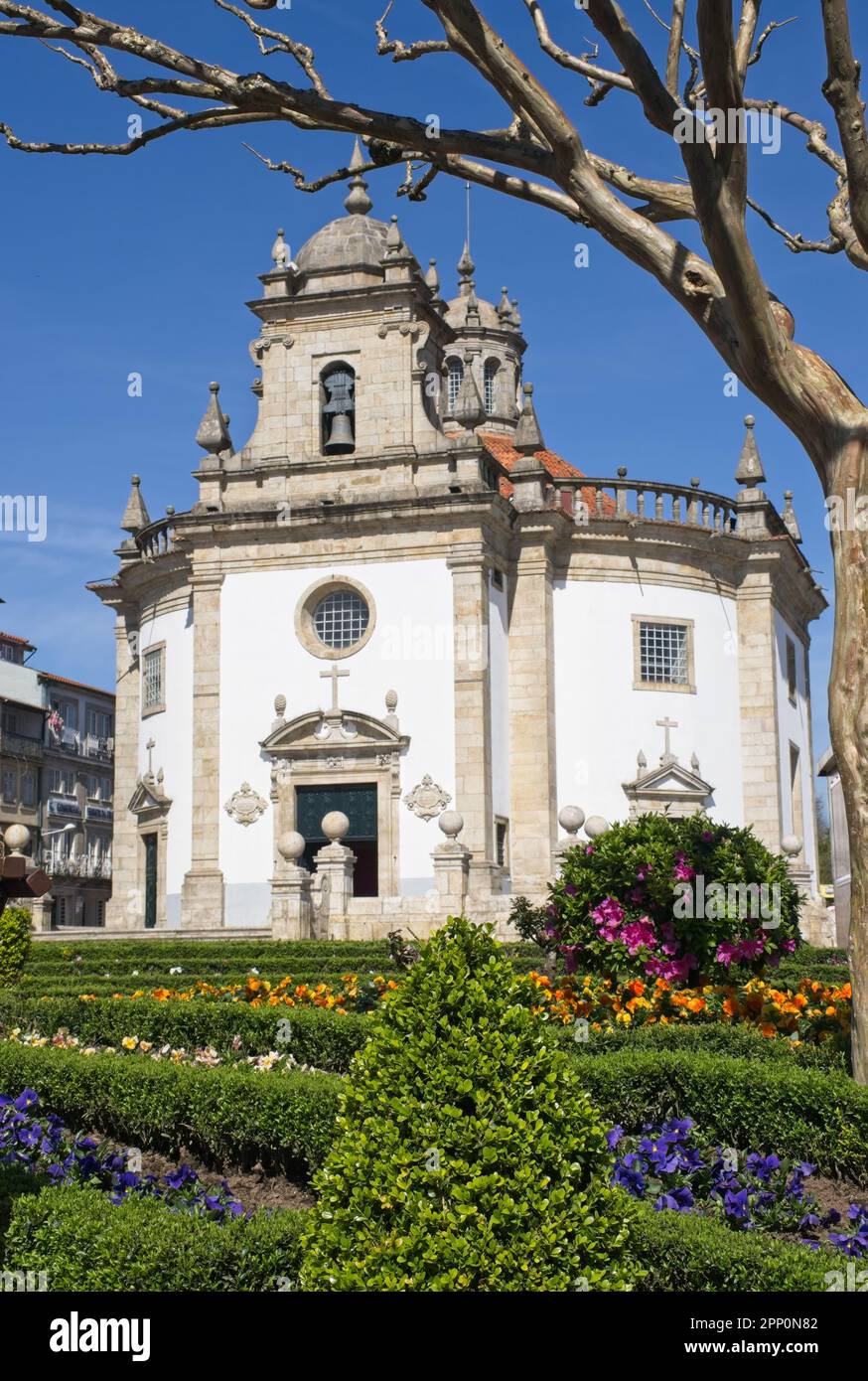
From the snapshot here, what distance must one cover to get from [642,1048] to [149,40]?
7.89 meters

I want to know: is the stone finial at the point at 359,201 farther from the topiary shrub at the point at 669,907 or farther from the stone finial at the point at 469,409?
the topiary shrub at the point at 669,907

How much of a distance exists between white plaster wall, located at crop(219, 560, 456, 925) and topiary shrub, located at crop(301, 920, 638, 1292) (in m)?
24.1

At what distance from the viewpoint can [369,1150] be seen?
18.5ft

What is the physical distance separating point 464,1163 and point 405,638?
25744 millimetres

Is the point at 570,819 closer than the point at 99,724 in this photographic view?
Yes

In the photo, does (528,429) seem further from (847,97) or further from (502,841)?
(847,97)

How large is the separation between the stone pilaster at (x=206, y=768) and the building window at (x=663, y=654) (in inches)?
376

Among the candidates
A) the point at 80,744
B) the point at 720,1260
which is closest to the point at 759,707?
the point at 720,1260

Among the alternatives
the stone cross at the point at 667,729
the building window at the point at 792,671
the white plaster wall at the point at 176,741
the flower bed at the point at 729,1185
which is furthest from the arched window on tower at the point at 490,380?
the flower bed at the point at 729,1185

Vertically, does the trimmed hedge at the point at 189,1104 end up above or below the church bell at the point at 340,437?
below

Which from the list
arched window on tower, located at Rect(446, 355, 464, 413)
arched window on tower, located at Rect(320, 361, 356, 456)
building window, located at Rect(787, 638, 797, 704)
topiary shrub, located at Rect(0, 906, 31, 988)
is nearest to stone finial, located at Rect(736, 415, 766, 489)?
building window, located at Rect(787, 638, 797, 704)

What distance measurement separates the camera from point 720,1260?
5945mm

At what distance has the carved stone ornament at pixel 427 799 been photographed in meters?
30.1
